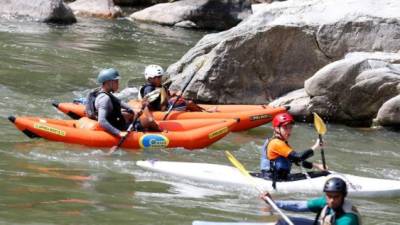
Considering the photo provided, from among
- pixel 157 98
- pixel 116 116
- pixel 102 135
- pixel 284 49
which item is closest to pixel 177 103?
pixel 157 98

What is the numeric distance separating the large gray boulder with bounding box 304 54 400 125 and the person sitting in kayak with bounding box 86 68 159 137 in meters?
2.97

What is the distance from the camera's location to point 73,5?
83.1 feet

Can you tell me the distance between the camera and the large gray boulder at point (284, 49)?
12.3 meters

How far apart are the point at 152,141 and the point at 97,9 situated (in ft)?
52.9

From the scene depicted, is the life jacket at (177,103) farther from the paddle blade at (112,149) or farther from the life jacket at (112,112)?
the paddle blade at (112,149)

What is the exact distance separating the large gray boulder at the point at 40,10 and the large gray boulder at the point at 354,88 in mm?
11672

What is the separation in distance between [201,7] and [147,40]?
14.0ft

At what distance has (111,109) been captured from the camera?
9281 millimetres

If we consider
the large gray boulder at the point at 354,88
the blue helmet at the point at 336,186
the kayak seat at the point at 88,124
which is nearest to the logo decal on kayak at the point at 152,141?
the kayak seat at the point at 88,124

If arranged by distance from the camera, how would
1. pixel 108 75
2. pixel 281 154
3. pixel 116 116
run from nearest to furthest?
pixel 281 154 → pixel 108 75 → pixel 116 116

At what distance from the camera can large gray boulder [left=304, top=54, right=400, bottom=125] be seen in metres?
11.5

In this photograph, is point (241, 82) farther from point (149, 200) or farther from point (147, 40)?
point (147, 40)

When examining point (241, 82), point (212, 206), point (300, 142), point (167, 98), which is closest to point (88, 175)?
point (212, 206)

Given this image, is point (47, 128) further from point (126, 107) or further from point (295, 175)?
point (295, 175)
